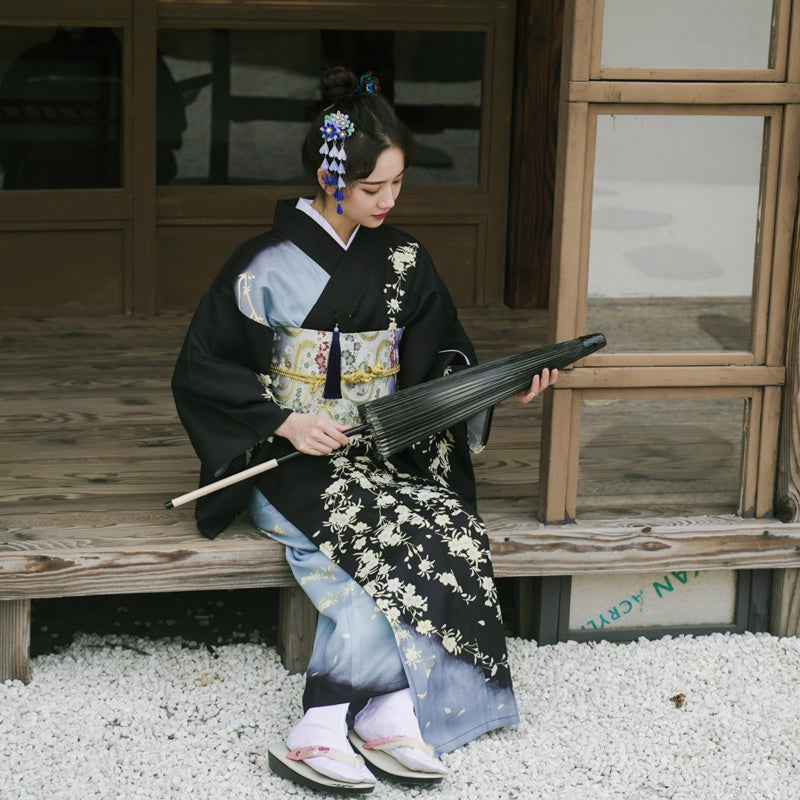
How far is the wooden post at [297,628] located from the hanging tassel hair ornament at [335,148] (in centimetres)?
99

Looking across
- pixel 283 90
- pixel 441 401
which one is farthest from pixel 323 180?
pixel 283 90

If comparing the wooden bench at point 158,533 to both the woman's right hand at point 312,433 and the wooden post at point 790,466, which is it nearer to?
the wooden post at point 790,466

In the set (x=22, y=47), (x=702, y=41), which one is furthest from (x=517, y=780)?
(x=22, y=47)

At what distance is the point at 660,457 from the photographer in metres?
3.84

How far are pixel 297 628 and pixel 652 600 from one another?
97cm

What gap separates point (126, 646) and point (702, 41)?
82.8 inches

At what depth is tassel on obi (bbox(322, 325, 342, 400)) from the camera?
132 inches

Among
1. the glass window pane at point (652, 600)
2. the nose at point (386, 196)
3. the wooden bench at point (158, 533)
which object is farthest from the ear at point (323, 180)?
the glass window pane at point (652, 600)

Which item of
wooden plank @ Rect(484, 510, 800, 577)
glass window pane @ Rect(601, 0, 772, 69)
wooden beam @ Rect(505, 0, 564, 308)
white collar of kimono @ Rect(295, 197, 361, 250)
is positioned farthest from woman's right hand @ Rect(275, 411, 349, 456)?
wooden beam @ Rect(505, 0, 564, 308)

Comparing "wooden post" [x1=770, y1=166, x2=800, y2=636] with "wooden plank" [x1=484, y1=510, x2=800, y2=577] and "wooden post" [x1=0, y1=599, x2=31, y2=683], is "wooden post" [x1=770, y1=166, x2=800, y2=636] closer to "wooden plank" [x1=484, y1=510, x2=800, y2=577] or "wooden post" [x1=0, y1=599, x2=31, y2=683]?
"wooden plank" [x1=484, y1=510, x2=800, y2=577]

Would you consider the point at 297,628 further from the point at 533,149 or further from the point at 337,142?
the point at 533,149

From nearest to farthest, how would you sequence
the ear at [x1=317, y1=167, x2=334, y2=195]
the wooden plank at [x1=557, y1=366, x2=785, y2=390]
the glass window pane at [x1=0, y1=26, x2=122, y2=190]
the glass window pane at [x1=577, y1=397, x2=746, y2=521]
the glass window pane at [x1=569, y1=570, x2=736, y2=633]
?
the ear at [x1=317, y1=167, x2=334, y2=195] < the wooden plank at [x1=557, y1=366, x2=785, y2=390] < the glass window pane at [x1=577, y1=397, x2=746, y2=521] < the glass window pane at [x1=569, y1=570, x2=736, y2=633] < the glass window pane at [x1=0, y1=26, x2=122, y2=190]

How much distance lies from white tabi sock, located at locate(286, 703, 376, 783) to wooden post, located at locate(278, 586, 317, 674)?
43 cm

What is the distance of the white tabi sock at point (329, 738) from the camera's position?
2963 mm
